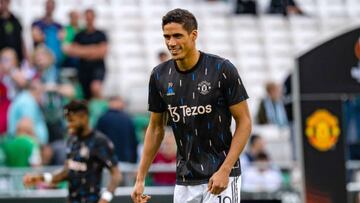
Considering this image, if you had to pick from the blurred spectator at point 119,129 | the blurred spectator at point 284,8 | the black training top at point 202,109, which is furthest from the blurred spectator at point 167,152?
the black training top at point 202,109

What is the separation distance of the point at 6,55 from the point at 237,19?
6.64 m

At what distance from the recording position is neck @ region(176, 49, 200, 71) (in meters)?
7.89

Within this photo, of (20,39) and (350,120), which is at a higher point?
(20,39)

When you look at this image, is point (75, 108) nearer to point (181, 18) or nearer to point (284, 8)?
point (181, 18)

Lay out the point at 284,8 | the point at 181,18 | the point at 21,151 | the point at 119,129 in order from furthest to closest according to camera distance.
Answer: the point at 284,8
the point at 119,129
the point at 21,151
the point at 181,18

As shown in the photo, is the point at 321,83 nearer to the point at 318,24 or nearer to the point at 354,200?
the point at 354,200

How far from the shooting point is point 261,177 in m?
15.3

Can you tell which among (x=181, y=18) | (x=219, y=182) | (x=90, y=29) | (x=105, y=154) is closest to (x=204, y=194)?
(x=219, y=182)

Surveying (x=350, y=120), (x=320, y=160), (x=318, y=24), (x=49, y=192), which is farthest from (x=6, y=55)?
(x=318, y=24)

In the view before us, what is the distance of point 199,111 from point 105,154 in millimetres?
2940

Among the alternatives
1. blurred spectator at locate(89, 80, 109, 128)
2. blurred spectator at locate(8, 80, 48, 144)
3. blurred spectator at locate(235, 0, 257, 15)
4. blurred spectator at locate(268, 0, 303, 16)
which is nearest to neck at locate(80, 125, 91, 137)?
blurred spectator at locate(8, 80, 48, 144)

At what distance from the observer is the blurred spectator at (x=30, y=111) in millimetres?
15719

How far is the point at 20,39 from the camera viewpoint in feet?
55.2

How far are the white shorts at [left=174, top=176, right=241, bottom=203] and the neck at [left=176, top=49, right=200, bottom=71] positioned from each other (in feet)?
2.69
